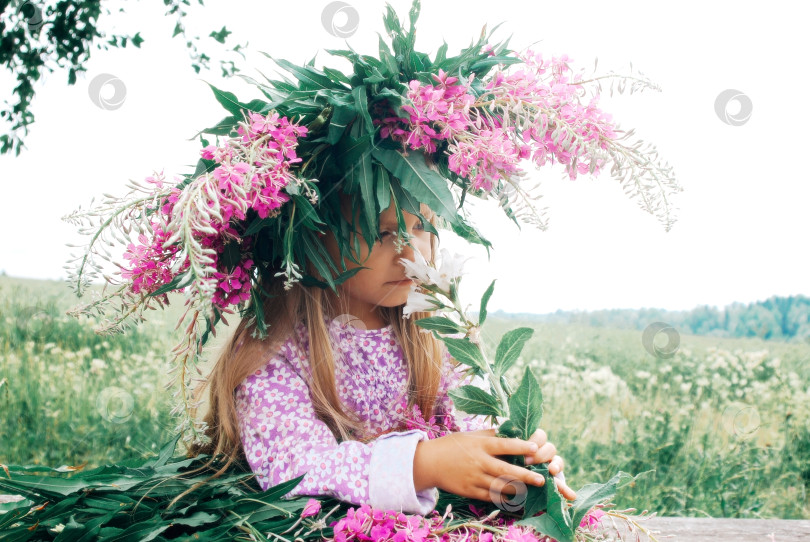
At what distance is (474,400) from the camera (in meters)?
1.52

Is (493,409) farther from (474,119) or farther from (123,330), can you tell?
(123,330)

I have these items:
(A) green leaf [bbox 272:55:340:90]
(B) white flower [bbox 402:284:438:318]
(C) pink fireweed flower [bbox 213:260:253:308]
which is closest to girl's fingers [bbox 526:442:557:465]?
(B) white flower [bbox 402:284:438:318]

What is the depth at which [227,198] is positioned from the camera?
1346 millimetres

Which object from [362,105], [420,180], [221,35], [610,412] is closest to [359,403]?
[420,180]

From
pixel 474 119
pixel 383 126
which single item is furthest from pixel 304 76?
pixel 474 119

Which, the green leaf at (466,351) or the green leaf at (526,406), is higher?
the green leaf at (466,351)

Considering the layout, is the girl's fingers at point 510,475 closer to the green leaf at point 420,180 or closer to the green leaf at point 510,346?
the green leaf at point 510,346

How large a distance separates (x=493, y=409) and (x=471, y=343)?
0.16 metres

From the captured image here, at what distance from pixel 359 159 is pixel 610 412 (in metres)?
2.51

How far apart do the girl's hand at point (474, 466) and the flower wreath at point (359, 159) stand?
49 cm

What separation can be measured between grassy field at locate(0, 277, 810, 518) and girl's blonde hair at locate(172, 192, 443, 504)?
111 cm

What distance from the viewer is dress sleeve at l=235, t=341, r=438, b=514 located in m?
1.53

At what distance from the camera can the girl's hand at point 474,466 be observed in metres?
1.47


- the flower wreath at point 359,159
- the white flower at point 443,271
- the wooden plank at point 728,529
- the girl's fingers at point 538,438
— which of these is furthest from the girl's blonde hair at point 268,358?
the wooden plank at point 728,529
